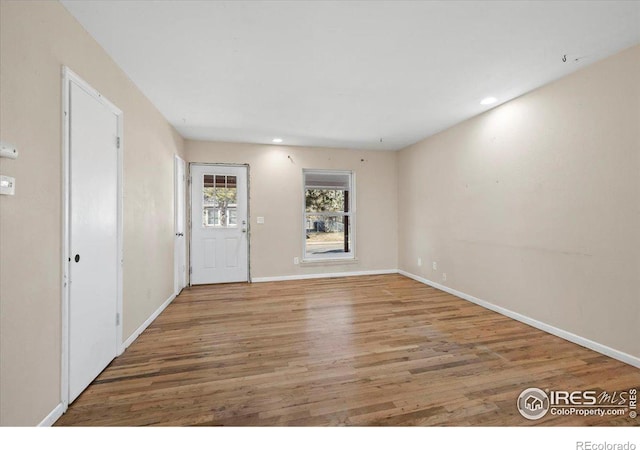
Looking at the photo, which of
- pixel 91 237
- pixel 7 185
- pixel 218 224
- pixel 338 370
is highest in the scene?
pixel 7 185

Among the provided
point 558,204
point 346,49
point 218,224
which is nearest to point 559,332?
point 558,204

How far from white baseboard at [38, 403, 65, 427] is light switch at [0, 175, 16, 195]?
1237 millimetres

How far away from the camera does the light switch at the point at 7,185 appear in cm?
126

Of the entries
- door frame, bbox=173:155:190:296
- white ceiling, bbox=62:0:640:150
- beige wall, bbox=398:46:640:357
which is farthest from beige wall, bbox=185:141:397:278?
beige wall, bbox=398:46:640:357

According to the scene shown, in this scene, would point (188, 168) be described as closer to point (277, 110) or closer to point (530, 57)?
point (277, 110)

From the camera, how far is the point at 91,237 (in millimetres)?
2025

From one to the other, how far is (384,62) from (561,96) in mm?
1800

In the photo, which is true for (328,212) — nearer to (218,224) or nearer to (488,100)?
(218,224)

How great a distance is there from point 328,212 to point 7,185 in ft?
15.2

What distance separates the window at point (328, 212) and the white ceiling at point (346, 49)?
2.08 m

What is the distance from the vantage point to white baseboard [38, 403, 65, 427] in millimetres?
1528

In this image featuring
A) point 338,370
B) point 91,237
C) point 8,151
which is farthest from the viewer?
point 338,370

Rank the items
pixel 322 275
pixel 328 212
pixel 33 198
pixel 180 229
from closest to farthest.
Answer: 1. pixel 33 198
2. pixel 180 229
3. pixel 322 275
4. pixel 328 212

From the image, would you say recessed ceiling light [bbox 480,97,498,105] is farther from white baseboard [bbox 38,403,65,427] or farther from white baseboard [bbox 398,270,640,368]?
white baseboard [bbox 38,403,65,427]
